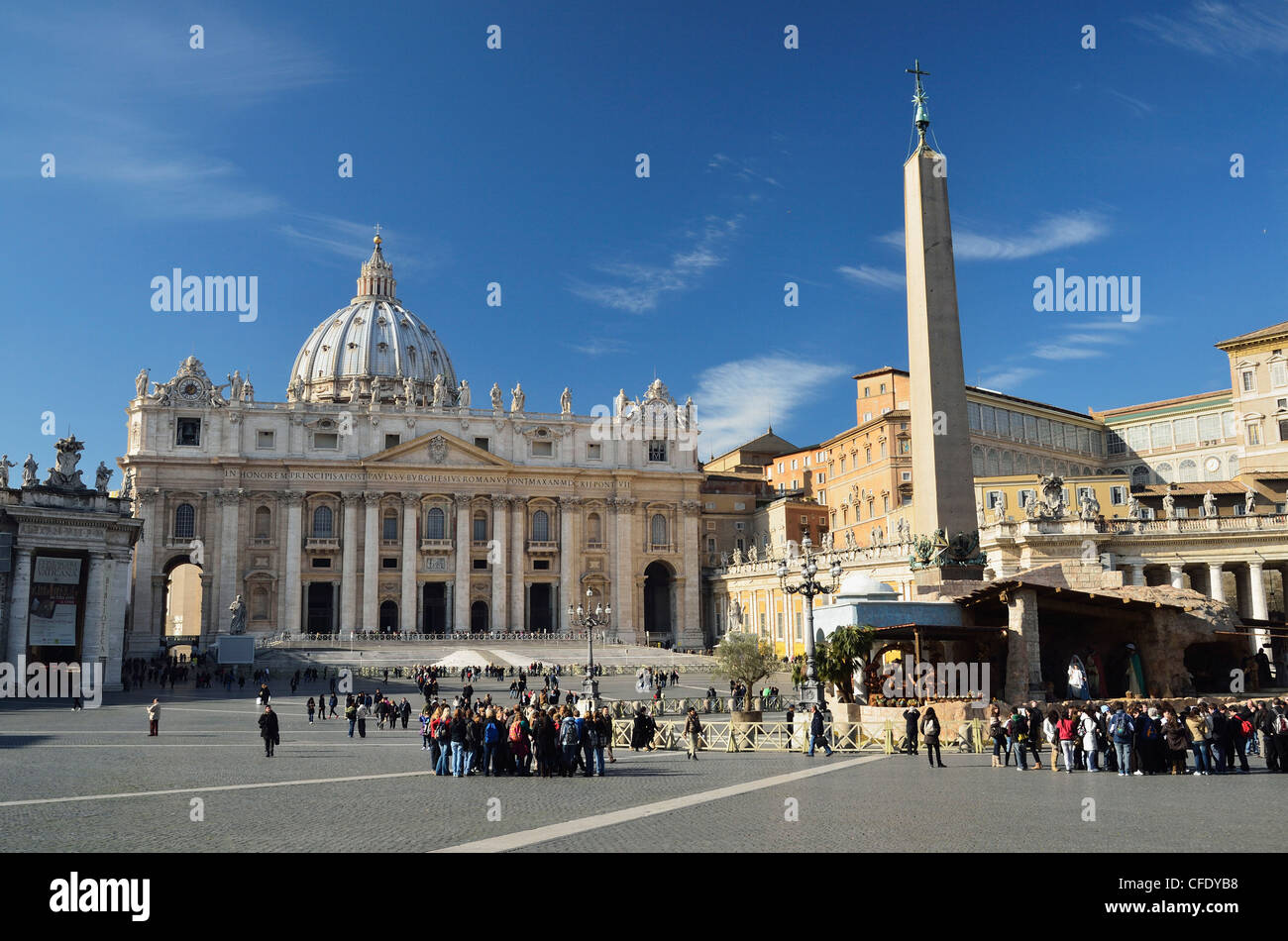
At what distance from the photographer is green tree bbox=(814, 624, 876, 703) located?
1994 centimetres

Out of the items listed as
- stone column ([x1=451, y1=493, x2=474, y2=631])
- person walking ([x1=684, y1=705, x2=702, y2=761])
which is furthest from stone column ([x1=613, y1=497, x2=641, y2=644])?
person walking ([x1=684, y1=705, x2=702, y2=761])

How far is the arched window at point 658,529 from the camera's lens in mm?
71500

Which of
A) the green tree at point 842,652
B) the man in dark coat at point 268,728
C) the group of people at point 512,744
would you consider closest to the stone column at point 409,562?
the green tree at point 842,652

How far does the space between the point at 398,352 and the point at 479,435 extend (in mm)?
26601

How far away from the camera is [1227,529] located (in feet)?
117

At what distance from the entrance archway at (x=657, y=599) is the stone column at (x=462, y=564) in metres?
12.7

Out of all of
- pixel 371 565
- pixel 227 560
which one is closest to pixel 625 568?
pixel 371 565

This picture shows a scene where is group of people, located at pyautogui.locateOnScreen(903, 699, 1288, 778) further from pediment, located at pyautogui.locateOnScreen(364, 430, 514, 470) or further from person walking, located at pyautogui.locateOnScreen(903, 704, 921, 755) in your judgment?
pediment, located at pyautogui.locateOnScreen(364, 430, 514, 470)

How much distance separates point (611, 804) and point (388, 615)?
5791cm

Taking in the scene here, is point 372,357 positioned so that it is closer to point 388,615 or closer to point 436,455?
point 436,455

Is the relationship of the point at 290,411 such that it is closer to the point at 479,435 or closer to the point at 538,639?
the point at 479,435

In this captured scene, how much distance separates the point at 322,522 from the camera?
6600 centimetres
